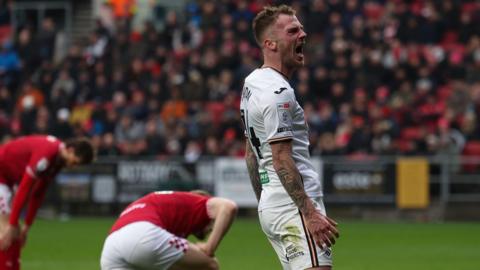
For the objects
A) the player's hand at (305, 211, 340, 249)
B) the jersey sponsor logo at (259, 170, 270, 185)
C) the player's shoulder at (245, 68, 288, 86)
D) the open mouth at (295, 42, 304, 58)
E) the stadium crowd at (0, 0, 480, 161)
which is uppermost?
the open mouth at (295, 42, 304, 58)

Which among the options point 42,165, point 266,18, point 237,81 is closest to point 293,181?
point 266,18

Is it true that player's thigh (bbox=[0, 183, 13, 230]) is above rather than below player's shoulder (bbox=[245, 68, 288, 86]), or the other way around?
below

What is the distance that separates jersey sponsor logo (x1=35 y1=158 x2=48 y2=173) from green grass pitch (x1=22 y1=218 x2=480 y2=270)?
13.5ft

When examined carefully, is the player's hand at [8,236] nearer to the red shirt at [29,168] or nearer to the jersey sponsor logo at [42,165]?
the red shirt at [29,168]

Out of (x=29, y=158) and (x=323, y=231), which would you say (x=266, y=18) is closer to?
(x=323, y=231)

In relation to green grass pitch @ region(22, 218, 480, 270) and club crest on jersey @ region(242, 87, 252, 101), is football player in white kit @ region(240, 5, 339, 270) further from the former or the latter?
green grass pitch @ region(22, 218, 480, 270)

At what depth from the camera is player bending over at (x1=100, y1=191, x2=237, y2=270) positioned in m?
8.16

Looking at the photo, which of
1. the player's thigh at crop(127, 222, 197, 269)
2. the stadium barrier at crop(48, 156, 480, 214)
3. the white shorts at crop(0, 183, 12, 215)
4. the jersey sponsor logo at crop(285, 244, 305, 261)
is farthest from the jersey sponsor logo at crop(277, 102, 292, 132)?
the stadium barrier at crop(48, 156, 480, 214)

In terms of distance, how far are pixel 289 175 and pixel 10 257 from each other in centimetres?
446

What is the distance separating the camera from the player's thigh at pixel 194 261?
845cm

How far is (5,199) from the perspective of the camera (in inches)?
432

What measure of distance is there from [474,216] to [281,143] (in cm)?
1754

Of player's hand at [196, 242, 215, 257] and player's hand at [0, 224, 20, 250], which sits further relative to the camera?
player's hand at [0, 224, 20, 250]

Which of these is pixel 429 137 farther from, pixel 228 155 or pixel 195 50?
pixel 195 50
